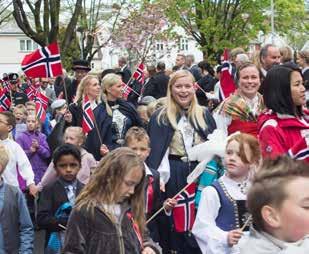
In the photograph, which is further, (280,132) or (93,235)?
(280,132)

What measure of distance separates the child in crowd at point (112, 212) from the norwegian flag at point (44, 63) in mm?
6677

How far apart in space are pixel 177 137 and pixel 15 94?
38.0 feet

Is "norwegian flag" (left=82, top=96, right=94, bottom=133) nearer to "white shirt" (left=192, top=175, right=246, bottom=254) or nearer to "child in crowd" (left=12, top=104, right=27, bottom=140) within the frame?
"child in crowd" (left=12, top=104, right=27, bottom=140)

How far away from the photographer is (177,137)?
7.64 meters

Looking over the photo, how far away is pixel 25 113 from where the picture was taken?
11859 mm

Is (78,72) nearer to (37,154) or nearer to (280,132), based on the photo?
(37,154)

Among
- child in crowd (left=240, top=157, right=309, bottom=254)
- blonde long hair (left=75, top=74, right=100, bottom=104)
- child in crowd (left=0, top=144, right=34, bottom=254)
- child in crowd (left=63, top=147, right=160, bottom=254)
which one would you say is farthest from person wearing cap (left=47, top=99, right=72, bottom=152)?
child in crowd (left=240, top=157, right=309, bottom=254)

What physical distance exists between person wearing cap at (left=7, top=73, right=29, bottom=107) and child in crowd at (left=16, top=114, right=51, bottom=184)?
6.57 m

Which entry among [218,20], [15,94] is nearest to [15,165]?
[15,94]

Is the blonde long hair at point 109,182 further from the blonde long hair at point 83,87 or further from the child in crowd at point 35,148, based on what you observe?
the blonde long hair at point 83,87

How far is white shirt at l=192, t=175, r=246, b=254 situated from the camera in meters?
5.44

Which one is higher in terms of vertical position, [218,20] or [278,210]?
[218,20]

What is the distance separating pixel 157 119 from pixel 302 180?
4.82 meters

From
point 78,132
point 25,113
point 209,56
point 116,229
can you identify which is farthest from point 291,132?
point 209,56
